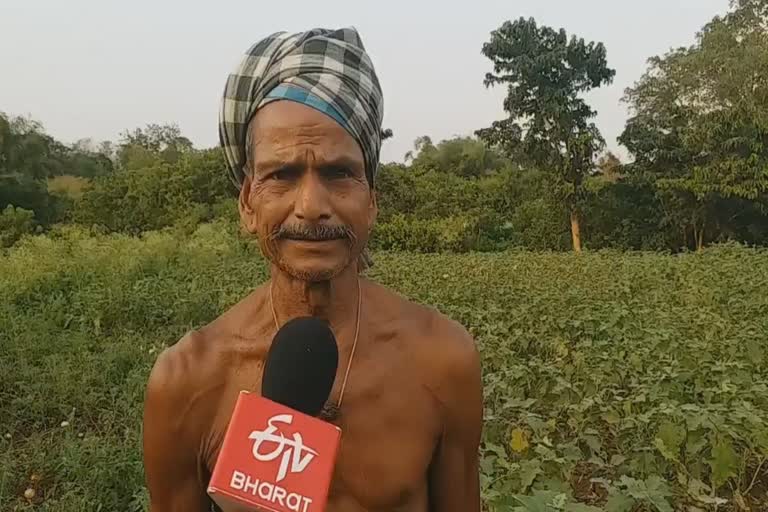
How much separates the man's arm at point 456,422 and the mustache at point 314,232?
24 centimetres

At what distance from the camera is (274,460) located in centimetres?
75

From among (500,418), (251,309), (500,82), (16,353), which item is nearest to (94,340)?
(16,353)

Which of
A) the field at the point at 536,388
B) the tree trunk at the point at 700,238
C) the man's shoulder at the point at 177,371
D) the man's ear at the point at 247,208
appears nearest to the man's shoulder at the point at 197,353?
the man's shoulder at the point at 177,371

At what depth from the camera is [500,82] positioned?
21.4 meters

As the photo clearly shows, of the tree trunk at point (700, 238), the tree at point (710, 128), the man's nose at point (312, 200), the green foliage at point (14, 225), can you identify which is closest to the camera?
the man's nose at point (312, 200)

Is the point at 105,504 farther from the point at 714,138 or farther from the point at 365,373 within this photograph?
the point at 714,138

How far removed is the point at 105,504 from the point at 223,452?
3288 mm

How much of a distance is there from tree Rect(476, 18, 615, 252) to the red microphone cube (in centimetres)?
2022

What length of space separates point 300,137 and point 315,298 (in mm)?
215

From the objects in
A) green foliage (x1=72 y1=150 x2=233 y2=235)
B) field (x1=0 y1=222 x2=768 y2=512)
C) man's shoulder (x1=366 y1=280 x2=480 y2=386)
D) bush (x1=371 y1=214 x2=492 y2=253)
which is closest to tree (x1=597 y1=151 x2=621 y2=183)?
bush (x1=371 y1=214 x2=492 y2=253)

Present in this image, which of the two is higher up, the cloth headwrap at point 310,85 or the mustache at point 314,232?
the cloth headwrap at point 310,85

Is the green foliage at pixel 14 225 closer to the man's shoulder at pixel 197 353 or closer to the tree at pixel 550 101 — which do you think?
the tree at pixel 550 101

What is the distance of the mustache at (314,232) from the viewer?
0.98 metres

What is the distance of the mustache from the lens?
0.98 m
